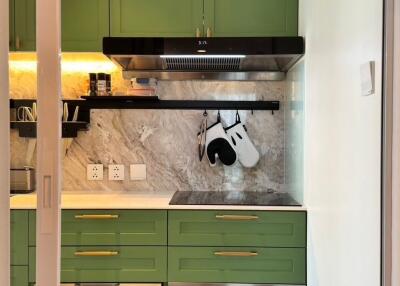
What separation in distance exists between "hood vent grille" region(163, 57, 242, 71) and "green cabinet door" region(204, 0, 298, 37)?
0.14 m

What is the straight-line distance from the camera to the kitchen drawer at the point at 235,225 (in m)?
2.12

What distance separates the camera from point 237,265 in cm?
214

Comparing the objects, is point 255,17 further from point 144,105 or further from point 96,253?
point 96,253

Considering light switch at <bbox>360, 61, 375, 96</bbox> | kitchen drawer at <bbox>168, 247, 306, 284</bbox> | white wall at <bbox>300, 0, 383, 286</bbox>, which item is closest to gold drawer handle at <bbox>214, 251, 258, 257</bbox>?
kitchen drawer at <bbox>168, 247, 306, 284</bbox>

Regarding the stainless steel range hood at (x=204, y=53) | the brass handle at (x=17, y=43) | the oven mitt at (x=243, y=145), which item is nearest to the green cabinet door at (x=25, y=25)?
the brass handle at (x=17, y=43)

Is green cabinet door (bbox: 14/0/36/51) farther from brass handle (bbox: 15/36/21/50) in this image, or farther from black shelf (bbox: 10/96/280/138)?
black shelf (bbox: 10/96/280/138)

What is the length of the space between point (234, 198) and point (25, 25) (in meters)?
1.55

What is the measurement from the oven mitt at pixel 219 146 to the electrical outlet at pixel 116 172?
1.82 ft

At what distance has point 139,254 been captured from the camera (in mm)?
2133

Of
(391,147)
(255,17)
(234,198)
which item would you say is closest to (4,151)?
(391,147)

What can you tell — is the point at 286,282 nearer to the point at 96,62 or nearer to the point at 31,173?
the point at 31,173

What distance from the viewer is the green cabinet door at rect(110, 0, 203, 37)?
2.35m

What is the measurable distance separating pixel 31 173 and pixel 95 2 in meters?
1.48

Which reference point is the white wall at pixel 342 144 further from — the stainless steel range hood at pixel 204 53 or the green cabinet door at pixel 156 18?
the green cabinet door at pixel 156 18
